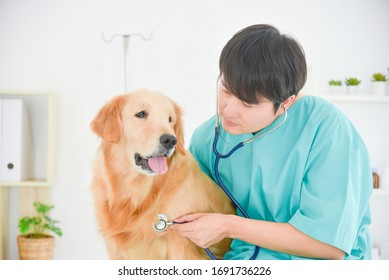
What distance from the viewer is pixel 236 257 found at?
3.99 ft

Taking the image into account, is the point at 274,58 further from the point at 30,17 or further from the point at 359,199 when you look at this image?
the point at 30,17

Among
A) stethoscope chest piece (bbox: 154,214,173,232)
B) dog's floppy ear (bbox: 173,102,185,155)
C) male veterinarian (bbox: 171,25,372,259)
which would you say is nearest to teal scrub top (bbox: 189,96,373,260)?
male veterinarian (bbox: 171,25,372,259)

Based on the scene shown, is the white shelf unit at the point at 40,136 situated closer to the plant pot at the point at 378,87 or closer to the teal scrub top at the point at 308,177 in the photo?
the teal scrub top at the point at 308,177

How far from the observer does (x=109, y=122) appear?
118cm

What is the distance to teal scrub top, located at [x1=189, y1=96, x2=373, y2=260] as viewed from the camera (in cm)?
107

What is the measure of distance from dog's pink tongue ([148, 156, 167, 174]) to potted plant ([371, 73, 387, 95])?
1233mm

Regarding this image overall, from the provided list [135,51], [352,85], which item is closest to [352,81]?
[352,85]

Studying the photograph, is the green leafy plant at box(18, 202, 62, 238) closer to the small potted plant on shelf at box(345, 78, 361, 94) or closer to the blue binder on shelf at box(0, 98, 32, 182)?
the blue binder on shelf at box(0, 98, 32, 182)

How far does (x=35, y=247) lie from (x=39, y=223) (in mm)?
117

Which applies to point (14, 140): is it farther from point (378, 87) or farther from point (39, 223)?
point (378, 87)

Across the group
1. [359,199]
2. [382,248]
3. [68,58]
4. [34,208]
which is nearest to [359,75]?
[382,248]

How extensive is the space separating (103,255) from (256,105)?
3.93ft
